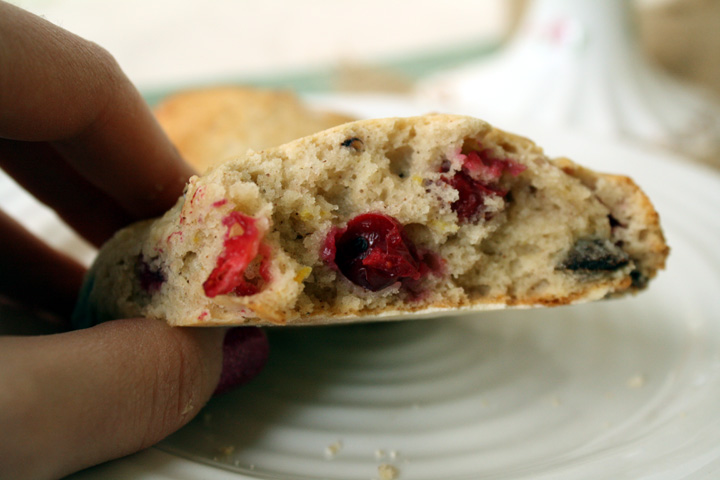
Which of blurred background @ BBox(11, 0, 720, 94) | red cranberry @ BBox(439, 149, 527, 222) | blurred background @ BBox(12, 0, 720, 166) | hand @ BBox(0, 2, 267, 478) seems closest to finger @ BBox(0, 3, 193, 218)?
hand @ BBox(0, 2, 267, 478)

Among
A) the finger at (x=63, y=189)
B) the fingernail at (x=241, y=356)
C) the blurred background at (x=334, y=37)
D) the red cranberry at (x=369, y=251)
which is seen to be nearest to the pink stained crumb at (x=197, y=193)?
the red cranberry at (x=369, y=251)

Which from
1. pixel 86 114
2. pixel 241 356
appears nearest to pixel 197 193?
pixel 86 114

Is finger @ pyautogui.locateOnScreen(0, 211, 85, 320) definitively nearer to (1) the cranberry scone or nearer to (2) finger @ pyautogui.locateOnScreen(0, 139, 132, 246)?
(2) finger @ pyautogui.locateOnScreen(0, 139, 132, 246)

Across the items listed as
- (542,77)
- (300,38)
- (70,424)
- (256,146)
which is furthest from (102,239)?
(300,38)

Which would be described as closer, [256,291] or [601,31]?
[256,291]

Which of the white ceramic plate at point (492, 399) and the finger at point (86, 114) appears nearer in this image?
the finger at point (86, 114)

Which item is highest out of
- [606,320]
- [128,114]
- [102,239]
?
[128,114]

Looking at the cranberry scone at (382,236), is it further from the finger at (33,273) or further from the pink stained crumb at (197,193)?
the finger at (33,273)

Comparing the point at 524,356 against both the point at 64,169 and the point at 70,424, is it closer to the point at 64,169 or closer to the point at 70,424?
the point at 70,424
